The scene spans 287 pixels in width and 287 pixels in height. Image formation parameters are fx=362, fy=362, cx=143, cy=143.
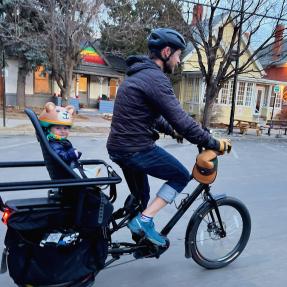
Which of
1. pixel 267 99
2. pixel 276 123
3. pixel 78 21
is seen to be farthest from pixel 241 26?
pixel 267 99

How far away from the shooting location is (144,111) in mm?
2734

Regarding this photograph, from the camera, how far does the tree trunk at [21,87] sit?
2127cm

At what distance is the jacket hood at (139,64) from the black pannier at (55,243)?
0.95m

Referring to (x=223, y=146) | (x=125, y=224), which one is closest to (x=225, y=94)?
(x=223, y=146)

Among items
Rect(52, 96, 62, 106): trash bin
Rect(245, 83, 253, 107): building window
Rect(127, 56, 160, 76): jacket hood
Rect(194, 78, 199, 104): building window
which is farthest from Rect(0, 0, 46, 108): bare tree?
Rect(127, 56, 160, 76): jacket hood

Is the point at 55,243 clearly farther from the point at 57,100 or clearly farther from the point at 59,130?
the point at 57,100

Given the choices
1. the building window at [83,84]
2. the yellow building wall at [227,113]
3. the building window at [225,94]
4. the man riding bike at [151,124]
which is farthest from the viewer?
the building window at [83,84]

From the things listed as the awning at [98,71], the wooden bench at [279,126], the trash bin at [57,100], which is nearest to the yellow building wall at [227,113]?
the wooden bench at [279,126]

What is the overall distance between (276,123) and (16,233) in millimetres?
23352

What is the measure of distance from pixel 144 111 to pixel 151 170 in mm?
474

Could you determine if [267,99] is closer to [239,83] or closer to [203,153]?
[239,83]

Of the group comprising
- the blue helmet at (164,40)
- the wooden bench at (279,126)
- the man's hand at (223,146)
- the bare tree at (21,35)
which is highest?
the bare tree at (21,35)

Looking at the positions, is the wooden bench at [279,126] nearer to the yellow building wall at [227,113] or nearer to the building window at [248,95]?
the yellow building wall at [227,113]

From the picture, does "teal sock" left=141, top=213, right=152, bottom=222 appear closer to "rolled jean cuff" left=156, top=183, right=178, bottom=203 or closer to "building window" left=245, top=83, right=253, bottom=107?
"rolled jean cuff" left=156, top=183, right=178, bottom=203
